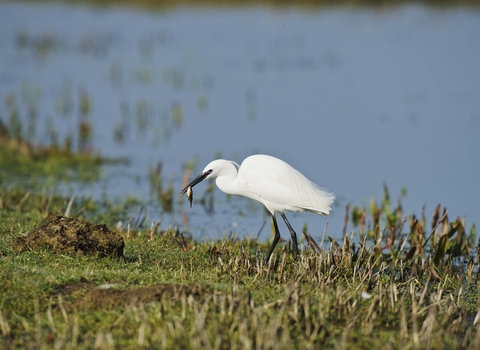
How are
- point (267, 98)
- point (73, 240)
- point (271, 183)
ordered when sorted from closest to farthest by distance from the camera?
point (73, 240) < point (271, 183) < point (267, 98)

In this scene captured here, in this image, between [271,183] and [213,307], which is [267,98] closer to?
[271,183]

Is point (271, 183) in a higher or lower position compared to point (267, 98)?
lower

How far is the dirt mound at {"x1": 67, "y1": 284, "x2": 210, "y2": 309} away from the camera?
4941 mm

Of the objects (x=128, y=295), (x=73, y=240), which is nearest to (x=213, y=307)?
(x=128, y=295)

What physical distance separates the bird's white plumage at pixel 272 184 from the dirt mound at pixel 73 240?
1.16 m

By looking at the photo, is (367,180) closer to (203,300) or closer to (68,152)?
(68,152)

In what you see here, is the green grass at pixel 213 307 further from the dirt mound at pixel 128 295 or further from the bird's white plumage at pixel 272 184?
the bird's white plumage at pixel 272 184

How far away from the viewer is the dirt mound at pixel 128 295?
4941 millimetres

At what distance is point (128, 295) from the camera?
5.00m

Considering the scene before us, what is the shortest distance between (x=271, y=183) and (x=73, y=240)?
1767mm

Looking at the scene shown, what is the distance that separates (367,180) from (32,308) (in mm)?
7593

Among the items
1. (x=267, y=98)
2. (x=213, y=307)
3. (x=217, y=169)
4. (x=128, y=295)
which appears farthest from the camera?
(x=267, y=98)

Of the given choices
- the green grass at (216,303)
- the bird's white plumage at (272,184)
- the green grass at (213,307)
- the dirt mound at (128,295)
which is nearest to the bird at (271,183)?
the bird's white plumage at (272,184)

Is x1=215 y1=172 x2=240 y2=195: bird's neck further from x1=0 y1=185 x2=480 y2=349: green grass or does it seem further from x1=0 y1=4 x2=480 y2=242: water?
x1=0 y1=4 x2=480 y2=242: water
